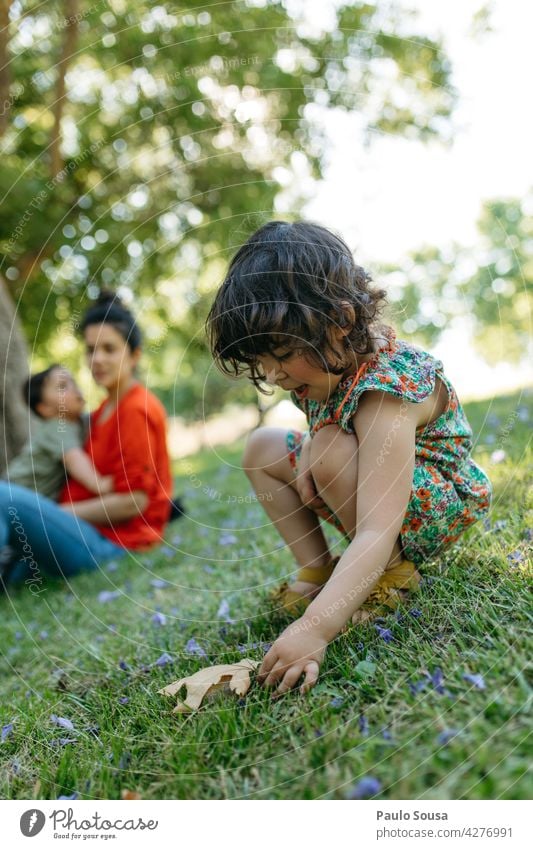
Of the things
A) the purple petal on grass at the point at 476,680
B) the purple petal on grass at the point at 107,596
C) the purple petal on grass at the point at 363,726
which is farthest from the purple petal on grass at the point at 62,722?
the purple petal on grass at the point at 107,596

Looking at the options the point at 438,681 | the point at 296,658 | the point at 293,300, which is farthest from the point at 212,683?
the point at 293,300

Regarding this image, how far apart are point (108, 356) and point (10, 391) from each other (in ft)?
7.80

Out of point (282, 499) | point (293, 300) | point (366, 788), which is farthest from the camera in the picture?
point (282, 499)

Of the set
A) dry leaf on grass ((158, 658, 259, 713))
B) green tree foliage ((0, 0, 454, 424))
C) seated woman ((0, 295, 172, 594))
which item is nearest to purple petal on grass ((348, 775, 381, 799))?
dry leaf on grass ((158, 658, 259, 713))

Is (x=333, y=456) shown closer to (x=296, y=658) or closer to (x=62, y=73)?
(x=296, y=658)

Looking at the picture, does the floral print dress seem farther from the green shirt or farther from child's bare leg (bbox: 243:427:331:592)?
the green shirt

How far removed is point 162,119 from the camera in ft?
27.7

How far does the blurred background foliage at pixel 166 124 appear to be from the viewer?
711 cm

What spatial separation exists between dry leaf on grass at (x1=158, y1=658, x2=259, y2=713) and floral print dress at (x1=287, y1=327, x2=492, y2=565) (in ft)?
1.97

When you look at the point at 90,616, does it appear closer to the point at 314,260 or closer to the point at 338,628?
the point at 338,628


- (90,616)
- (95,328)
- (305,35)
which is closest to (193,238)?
(305,35)

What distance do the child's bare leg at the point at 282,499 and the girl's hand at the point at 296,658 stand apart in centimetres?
69

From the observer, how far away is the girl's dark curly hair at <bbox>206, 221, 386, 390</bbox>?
200 cm
